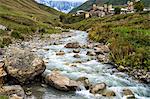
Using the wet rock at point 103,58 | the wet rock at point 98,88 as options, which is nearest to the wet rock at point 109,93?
the wet rock at point 98,88

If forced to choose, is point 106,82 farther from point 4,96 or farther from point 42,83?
point 4,96

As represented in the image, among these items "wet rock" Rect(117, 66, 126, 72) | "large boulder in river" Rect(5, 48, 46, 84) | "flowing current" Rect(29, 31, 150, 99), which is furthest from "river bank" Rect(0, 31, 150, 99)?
"large boulder in river" Rect(5, 48, 46, 84)

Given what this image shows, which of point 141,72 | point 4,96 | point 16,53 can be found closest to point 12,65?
point 16,53

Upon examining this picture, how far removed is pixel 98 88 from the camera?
84.0 ft

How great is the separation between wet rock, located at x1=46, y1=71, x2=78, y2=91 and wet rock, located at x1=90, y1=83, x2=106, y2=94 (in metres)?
1.46

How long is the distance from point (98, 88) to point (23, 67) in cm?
636

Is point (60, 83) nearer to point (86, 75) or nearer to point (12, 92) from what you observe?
point (12, 92)

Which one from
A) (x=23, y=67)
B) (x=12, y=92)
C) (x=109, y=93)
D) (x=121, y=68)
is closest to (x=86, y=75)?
(x=121, y=68)

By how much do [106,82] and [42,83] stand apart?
567 centimetres

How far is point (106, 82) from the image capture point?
93.1ft

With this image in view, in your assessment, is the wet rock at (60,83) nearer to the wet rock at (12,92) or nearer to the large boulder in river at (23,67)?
the large boulder in river at (23,67)

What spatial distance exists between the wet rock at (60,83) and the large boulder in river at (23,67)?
1319mm

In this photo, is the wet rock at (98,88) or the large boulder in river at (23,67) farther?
the large boulder in river at (23,67)

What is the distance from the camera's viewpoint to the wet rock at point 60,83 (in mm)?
25734
